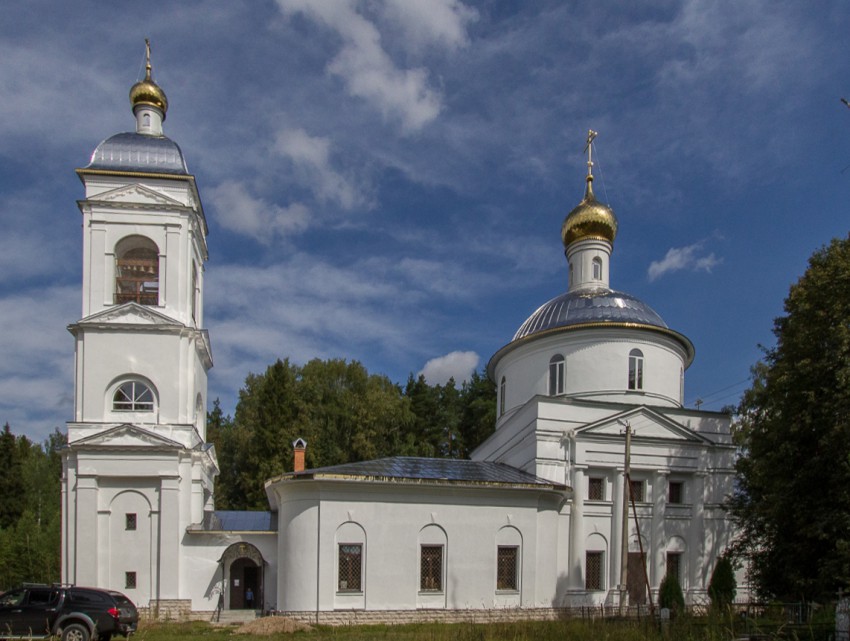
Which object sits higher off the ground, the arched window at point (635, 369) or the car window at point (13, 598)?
the arched window at point (635, 369)

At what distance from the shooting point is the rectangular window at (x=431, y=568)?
22.8m

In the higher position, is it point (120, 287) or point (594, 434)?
point (120, 287)

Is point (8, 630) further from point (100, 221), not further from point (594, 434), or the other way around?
point (594, 434)

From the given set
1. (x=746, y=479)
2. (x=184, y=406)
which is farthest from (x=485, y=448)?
(x=184, y=406)

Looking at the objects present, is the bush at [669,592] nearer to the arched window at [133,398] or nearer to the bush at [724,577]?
the bush at [724,577]

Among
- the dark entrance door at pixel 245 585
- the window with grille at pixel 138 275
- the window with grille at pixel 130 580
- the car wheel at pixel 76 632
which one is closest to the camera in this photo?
the car wheel at pixel 76 632

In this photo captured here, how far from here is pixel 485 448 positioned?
31.5 meters

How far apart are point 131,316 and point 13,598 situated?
1072cm

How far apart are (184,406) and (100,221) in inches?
252

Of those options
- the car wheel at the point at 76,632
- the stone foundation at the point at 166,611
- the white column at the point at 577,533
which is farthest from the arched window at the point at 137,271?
the white column at the point at 577,533

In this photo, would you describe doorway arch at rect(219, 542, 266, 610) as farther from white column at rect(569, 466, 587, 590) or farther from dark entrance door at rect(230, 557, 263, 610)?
white column at rect(569, 466, 587, 590)

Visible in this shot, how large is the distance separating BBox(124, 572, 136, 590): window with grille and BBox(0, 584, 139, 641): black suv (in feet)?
24.8

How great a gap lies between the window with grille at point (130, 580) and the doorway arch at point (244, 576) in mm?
2538

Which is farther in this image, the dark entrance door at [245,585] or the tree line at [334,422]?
the tree line at [334,422]
